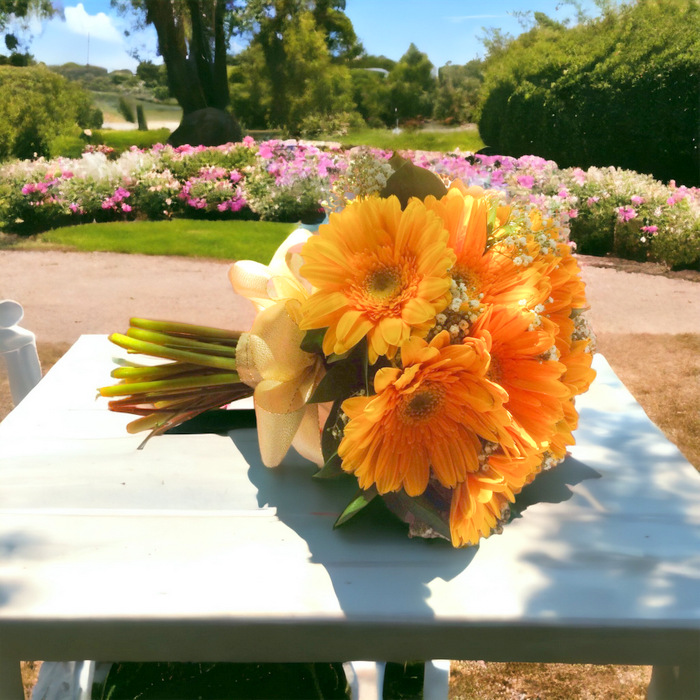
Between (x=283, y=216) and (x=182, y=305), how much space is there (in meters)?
3.48

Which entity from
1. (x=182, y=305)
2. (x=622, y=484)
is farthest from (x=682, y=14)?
(x=622, y=484)

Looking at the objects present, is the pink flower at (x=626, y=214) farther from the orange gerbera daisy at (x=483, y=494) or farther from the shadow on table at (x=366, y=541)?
the orange gerbera daisy at (x=483, y=494)

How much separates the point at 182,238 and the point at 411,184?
6.59 m

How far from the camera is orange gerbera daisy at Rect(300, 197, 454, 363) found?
96 cm

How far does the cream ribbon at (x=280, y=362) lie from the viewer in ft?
3.81

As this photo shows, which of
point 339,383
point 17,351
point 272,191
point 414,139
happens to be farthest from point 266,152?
point 339,383

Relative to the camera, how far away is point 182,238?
737 centimetres

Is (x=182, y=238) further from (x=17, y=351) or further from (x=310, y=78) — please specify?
(x=310, y=78)

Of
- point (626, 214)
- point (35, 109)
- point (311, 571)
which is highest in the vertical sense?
point (35, 109)

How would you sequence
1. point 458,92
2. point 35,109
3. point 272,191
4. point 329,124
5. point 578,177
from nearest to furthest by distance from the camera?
point 578,177, point 272,191, point 35,109, point 329,124, point 458,92

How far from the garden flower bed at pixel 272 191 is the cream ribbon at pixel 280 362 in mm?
5767

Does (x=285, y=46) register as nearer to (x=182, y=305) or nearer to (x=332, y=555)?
(x=182, y=305)

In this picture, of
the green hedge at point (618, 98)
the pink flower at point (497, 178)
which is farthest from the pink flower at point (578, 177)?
the green hedge at point (618, 98)

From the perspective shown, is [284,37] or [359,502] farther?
[284,37]
